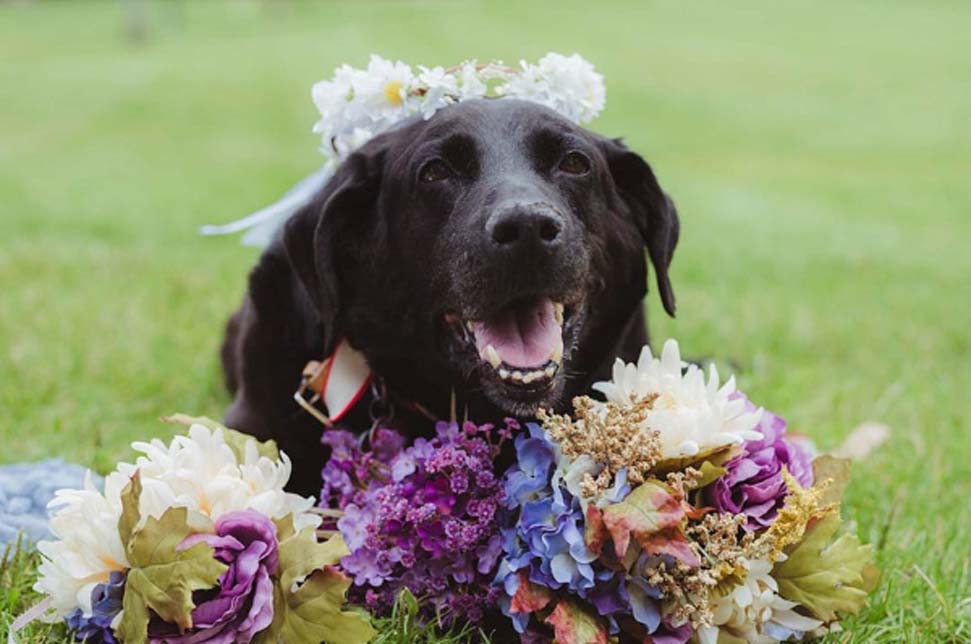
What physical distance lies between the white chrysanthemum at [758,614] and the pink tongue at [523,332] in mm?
669

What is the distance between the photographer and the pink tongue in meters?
2.64

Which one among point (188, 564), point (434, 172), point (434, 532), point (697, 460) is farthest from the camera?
point (434, 172)

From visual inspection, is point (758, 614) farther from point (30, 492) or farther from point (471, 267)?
point (30, 492)

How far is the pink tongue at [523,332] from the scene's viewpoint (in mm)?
2641

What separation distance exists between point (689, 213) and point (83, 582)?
811cm

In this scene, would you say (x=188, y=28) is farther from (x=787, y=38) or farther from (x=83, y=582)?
(x=83, y=582)

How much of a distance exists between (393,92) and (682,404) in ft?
4.40

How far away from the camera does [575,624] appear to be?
2.28 m

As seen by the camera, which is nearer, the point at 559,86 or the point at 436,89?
the point at 436,89

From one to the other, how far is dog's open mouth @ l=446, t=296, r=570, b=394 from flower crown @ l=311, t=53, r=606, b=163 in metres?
0.73

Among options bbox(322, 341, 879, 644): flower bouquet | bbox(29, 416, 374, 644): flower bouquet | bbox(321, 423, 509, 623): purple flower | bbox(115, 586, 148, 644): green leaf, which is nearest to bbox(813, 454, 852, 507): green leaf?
bbox(322, 341, 879, 644): flower bouquet

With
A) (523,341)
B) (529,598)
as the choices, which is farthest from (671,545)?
(523,341)

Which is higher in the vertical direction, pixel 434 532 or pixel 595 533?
pixel 595 533

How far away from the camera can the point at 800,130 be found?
637 inches
